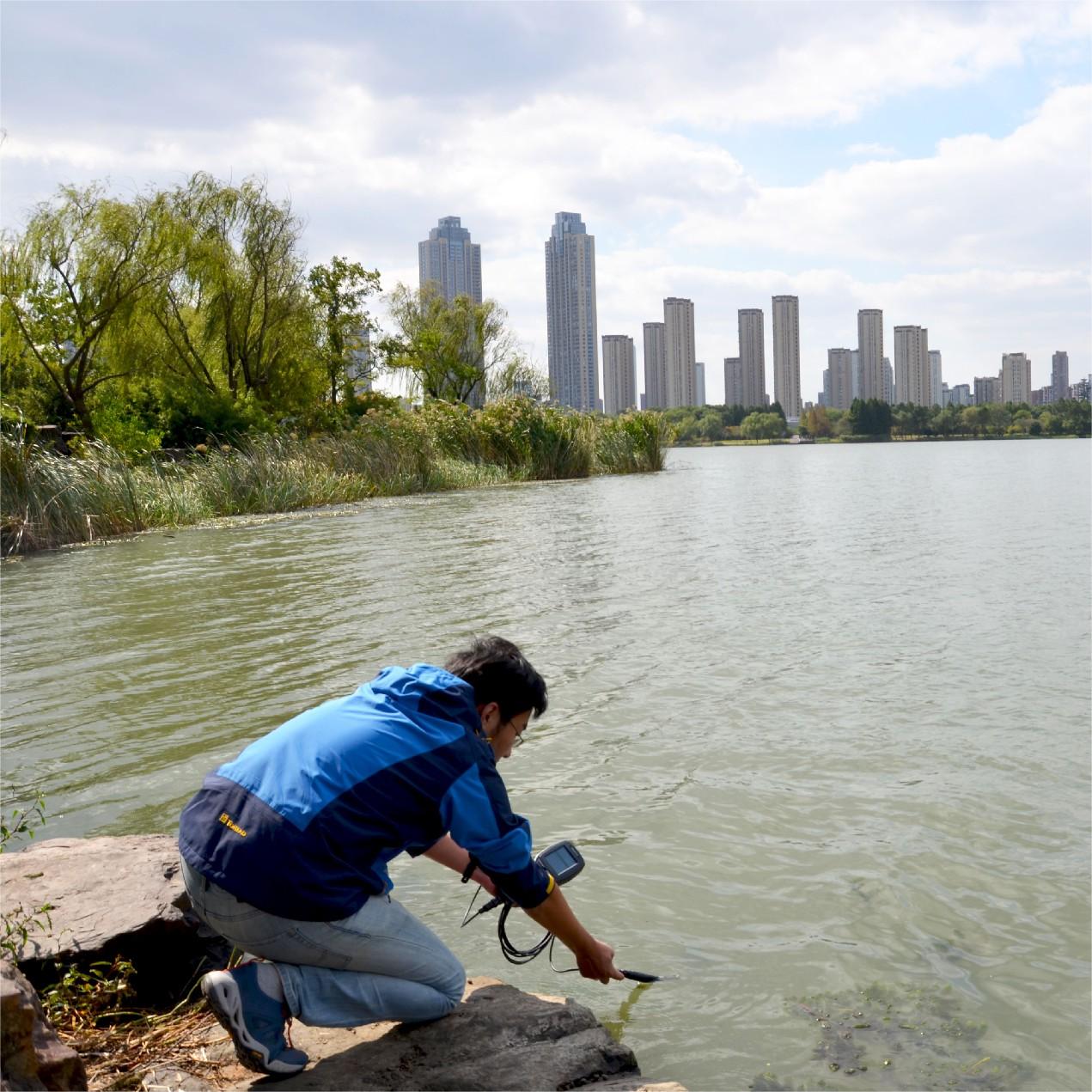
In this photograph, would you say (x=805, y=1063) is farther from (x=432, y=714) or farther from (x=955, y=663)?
(x=955, y=663)

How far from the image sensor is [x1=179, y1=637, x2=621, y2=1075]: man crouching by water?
2723mm

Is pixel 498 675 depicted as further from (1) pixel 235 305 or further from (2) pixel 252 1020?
(1) pixel 235 305

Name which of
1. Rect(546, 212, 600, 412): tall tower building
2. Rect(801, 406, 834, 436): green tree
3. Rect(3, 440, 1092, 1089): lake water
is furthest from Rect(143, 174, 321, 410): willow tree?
Rect(546, 212, 600, 412): tall tower building

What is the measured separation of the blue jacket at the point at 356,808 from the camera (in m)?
2.71

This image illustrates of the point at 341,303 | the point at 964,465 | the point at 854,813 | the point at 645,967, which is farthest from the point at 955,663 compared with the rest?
the point at 964,465

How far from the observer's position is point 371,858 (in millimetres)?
2846

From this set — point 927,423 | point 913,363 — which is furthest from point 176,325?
point 913,363

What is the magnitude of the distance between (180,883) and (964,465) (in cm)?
4613

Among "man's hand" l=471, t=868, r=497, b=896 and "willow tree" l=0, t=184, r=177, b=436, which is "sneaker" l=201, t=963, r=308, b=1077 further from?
"willow tree" l=0, t=184, r=177, b=436

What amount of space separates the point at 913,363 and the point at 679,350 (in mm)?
36678

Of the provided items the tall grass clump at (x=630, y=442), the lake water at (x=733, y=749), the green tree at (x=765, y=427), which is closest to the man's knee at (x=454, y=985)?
the lake water at (x=733, y=749)

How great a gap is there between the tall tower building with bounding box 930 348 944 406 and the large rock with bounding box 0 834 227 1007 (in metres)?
Result: 175

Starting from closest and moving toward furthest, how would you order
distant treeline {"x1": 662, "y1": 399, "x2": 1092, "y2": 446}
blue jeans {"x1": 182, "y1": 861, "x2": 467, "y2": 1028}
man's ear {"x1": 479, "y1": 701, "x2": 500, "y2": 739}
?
blue jeans {"x1": 182, "y1": 861, "x2": 467, "y2": 1028} < man's ear {"x1": 479, "y1": 701, "x2": 500, "y2": 739} < distant treeline {"x1": 662, "y1": 399, "x2": 1092, "y2": 446}

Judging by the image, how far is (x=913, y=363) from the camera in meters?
166
